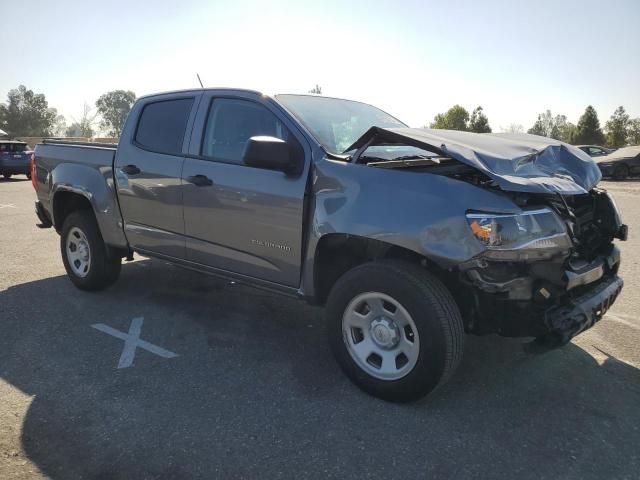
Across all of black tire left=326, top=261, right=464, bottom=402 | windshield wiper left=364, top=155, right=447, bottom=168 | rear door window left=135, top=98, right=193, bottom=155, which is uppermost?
rear door window left=135, top=98, right=193, bottom=155

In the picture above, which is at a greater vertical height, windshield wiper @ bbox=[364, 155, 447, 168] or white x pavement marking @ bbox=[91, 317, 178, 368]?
windshield wiper @ bbox=[364, 155, 447, 168]

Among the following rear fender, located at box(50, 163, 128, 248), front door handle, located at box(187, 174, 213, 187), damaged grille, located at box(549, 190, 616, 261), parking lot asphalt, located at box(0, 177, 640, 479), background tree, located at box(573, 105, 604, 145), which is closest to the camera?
parking lot asphalt, located at box(0, 177, 640, 479)

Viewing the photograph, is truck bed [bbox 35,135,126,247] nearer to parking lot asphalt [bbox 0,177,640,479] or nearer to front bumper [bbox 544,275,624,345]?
parking lot asphalt [bbox 0,177,640,479]

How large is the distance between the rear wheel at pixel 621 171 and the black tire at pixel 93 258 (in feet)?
71.2

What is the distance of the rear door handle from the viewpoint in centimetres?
432

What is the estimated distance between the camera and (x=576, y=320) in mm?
2738

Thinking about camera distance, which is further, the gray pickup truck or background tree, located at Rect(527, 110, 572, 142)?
background tree, located at Rect(527, 110, 572, 142)

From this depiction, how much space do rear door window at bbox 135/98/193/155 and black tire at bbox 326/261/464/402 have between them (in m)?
2.03

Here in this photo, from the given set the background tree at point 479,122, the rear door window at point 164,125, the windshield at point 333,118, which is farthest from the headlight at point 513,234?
the background tree at point 479,122

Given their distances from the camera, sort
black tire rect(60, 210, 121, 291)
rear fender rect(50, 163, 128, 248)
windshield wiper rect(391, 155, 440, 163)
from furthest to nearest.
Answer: black tire rect(60, 210, 121, 291)
rear fender rect(50, 163, 128, 248)
windshield wiper rect(391, 155, 440, 163)

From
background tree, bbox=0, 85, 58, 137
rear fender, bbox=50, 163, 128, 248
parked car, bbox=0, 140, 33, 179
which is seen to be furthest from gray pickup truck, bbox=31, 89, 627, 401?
background tree, bbox=0, 85, 58, 137

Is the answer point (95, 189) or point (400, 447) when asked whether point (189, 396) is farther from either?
point (95, 189)

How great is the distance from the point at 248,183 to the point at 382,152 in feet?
3.23

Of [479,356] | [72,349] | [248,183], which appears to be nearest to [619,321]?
[479,356]
